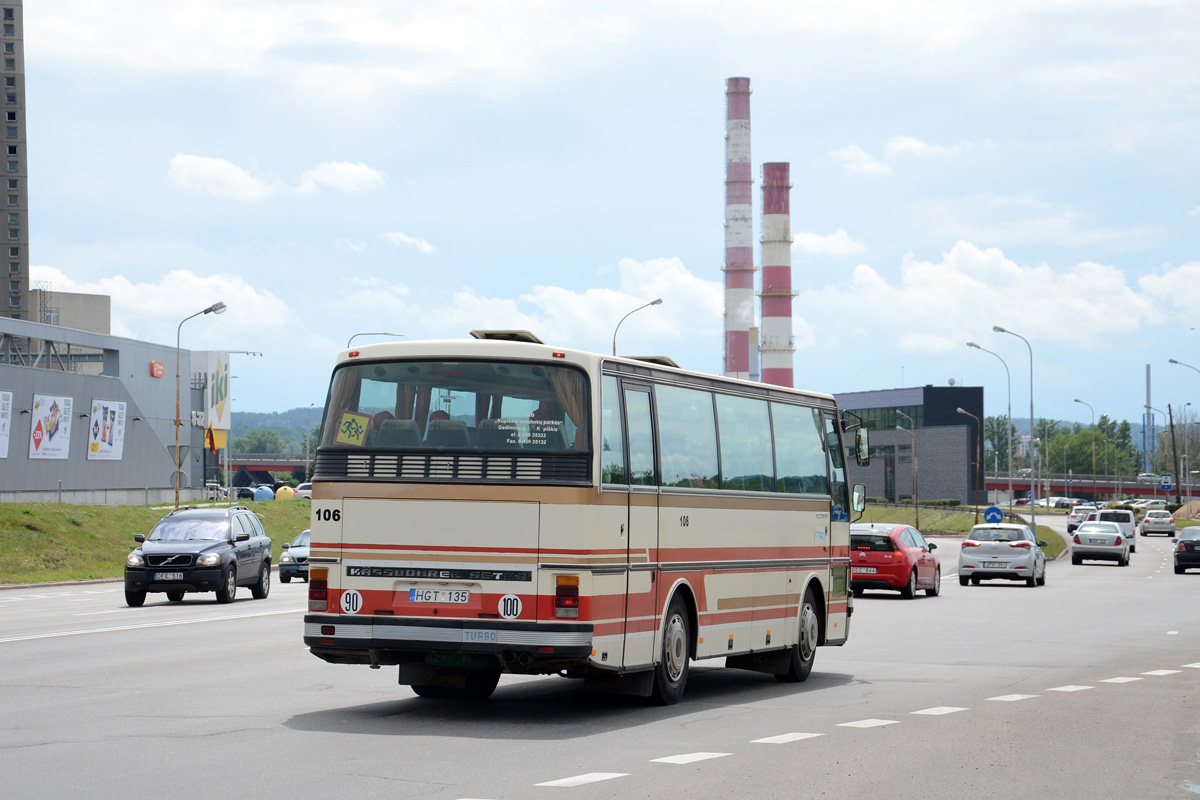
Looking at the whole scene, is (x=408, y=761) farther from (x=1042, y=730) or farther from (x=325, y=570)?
(x=1042, y=730)

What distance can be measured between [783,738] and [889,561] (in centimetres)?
2160

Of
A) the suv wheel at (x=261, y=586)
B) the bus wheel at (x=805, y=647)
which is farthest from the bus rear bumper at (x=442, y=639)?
the suv wheel at (x=261, y=586)

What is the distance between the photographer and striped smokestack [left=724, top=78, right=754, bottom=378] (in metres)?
99.6

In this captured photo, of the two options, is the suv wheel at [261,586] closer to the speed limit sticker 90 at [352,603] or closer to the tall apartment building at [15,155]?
the speed limit sticker 90 at [352,603]

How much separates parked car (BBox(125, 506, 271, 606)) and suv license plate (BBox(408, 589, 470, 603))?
16.7 metres

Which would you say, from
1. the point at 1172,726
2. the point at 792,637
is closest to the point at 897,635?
the point at 792,637

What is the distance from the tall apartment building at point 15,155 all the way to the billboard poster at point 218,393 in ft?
59.1

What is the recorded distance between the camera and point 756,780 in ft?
28.5

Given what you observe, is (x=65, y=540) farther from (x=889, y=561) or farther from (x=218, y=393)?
(x=218, y=393)

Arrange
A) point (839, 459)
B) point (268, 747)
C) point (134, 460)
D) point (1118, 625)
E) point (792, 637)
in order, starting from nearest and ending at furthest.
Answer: point (268, 747) → point (792, 637) → point (839, 459) → point (1118, 625) → point (134, 460)

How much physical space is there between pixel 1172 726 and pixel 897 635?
373 inches

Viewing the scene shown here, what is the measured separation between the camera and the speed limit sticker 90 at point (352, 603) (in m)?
11.5

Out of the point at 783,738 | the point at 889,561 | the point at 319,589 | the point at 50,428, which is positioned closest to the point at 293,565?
the point at 889,561

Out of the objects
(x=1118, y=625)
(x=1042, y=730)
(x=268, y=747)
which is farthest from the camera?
(x=1118, y=625)
